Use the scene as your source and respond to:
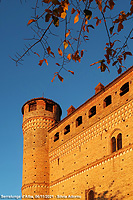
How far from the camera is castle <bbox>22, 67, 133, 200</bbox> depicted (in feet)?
51.6

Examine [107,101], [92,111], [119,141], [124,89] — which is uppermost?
[124,89]

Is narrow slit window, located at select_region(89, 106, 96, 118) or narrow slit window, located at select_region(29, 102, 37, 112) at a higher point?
narrow slit window, located at select_region(29, 102, 37, 112)

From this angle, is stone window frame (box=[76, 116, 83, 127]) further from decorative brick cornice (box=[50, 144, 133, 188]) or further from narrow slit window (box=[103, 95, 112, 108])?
decorative brick cornice (box=[50, 144, 133, 188])

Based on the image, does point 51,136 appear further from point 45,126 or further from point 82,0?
point 82,0

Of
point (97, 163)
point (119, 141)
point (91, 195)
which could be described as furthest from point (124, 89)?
point (91, 195)

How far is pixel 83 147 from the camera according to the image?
1831 centimetres

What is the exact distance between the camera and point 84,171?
1761cm

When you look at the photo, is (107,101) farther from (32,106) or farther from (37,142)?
(32,106)

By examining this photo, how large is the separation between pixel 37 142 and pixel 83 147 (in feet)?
13.6

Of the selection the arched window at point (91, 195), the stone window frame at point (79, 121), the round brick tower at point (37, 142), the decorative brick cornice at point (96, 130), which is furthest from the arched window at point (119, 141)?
the round brick tower at point (37, 142)

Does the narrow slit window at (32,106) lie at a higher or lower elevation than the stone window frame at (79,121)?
higher

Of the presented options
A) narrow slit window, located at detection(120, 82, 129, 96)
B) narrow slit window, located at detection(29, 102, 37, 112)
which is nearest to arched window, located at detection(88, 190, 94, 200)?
narrow slit window, located at detection(120, 82, 129, 96)

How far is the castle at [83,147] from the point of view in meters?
15.7

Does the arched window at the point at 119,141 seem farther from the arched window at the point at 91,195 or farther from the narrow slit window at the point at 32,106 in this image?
the narrow slit window at the point at 32,106
